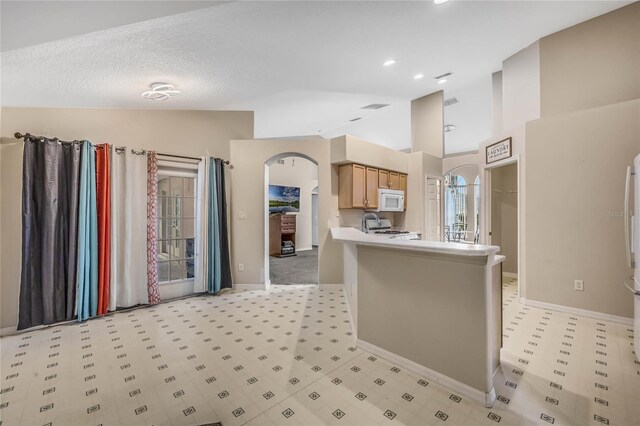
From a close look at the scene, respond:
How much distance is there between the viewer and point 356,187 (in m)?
4.68

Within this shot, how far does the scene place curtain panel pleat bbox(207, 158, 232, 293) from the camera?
166 inches

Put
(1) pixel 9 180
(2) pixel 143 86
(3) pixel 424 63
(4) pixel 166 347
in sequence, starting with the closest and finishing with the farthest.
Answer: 1. (4) pixel 166 347
2. (1) pixel 9 180
3. (2) pixel 143 86
4. (3) pixel 424 63

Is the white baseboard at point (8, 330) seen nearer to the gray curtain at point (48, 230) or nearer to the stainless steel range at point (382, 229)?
the gray curtain at point (48, 230)

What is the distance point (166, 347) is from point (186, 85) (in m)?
2.88

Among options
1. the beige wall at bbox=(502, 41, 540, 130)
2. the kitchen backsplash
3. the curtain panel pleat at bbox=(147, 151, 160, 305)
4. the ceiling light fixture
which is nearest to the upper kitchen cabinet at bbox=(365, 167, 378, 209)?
the kitchen backsplash

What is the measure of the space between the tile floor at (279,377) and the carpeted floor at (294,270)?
1.94m

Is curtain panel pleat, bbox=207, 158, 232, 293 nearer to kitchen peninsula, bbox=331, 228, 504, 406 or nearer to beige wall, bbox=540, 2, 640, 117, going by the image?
kitchen peninsula, bbox=331, 228, 504, 406

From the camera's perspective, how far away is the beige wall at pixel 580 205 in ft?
10.1

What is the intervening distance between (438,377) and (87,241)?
3805 mm

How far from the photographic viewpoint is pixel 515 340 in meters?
2.69

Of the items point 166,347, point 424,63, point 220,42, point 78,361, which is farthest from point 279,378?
point 424,63

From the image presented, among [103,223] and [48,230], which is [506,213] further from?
[48,230]

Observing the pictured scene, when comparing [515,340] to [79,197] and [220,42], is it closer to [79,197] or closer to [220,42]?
[220,42]

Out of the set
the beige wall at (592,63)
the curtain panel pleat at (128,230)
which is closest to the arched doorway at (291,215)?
the curtain panel pleat at (128,230)
